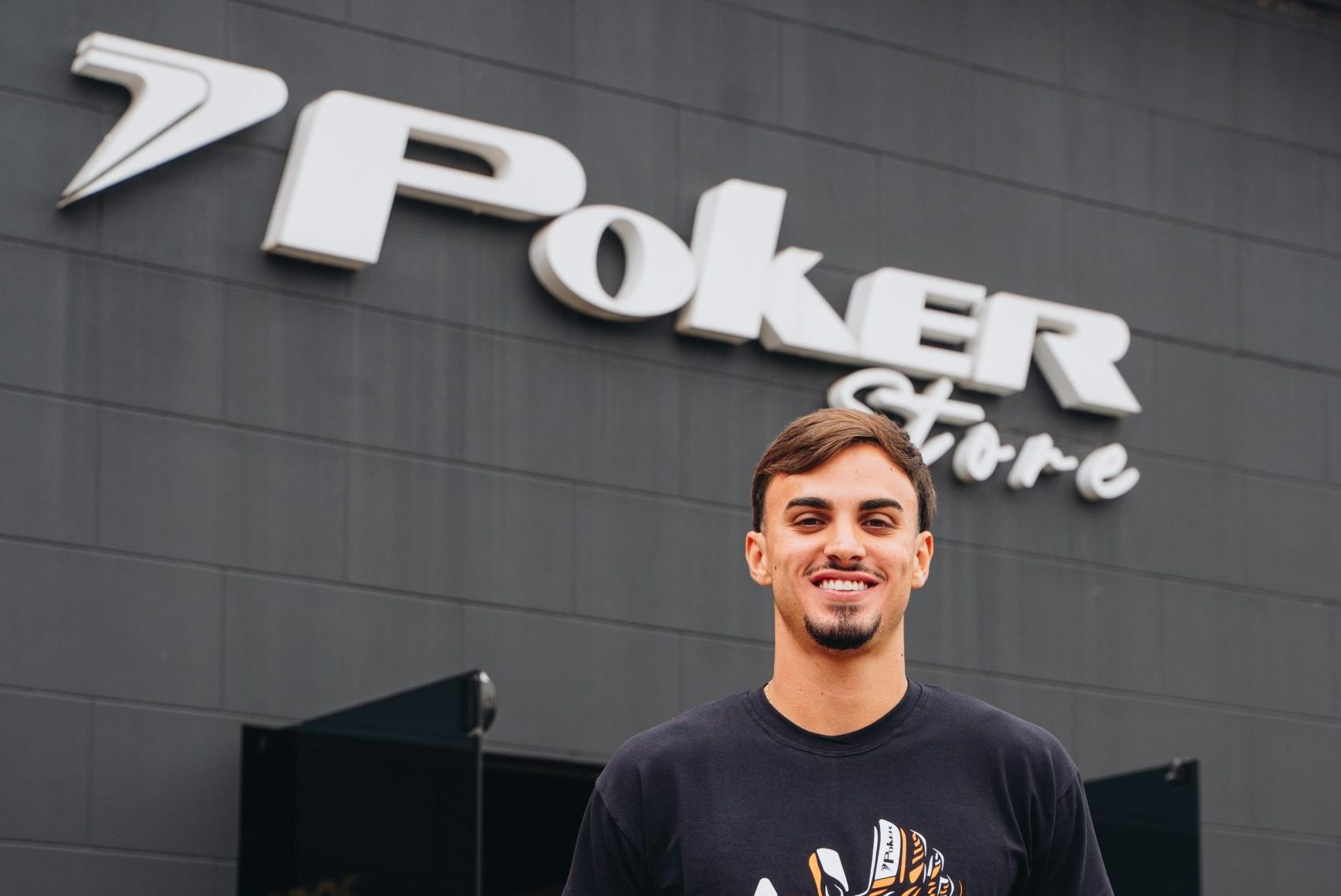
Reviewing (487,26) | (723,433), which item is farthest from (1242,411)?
(487,26)

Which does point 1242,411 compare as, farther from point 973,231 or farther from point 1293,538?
point 973,231

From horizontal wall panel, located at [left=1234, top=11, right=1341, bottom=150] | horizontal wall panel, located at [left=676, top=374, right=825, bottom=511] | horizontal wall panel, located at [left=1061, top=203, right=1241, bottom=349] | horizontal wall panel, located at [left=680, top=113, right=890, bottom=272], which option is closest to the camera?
horizontal wall panel, located at [left=676, top=374, right=825, bottom=511]

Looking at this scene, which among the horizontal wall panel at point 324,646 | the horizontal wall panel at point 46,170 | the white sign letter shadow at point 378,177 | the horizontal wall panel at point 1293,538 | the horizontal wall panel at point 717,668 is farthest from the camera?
the horizontal wall panel at point 1293,538

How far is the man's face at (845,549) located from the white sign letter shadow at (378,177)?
15.3 ft

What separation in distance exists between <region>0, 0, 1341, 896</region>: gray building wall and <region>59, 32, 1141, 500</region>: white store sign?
11 cm

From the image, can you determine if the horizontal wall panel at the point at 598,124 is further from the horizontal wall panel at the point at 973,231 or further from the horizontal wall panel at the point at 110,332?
the horizontal wall panel at the point at 110,332

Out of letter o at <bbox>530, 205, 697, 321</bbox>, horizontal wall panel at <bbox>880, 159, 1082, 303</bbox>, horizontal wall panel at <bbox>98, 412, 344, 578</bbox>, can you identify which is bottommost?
horizontal wall panel at <bbox>98, 412, 344, 578</bbox>

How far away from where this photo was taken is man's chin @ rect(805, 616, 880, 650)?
96.0 inches

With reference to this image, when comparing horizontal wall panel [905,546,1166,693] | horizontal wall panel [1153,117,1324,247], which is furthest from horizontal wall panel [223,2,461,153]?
horizontal wall panel [1153,117,1324,247]

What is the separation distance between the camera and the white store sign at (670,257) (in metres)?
6.81

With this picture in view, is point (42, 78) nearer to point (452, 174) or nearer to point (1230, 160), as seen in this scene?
point (452, 174)

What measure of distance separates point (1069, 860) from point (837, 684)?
346 mm

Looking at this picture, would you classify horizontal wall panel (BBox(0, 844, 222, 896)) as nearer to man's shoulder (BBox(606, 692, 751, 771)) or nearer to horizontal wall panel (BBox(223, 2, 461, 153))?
horizontal wall panel (BBox(223, 2, 461, 153))

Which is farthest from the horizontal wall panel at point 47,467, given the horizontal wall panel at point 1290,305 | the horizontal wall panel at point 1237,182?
the horizontal wall panel at point 1290,305
